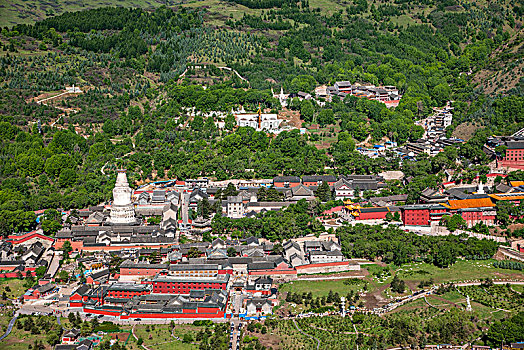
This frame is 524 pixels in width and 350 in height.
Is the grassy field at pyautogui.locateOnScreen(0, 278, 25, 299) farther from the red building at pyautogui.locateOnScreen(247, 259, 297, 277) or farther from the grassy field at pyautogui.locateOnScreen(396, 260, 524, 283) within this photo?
the grassy field at pyautogui.locateOnScreen(396, 260, 524, 283)

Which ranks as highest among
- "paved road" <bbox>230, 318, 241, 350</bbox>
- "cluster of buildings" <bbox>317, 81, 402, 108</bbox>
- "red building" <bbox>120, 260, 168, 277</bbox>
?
"cluster of buildings" <bbox>317, 81, 402, 108</bbox>

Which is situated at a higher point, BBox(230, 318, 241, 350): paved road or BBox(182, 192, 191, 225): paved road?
BBox(230, 318, 241, 350): paved road

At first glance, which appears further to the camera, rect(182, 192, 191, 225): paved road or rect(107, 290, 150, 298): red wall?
rect(182, 192, 191, 225): paved road

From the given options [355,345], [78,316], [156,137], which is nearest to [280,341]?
[355,345]

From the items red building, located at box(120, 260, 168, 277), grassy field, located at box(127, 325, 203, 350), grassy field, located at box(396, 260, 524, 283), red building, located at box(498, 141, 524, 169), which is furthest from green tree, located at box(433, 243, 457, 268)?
red building, located at box(120, 260, 168, 277)

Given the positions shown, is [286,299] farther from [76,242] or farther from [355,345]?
[76,242]

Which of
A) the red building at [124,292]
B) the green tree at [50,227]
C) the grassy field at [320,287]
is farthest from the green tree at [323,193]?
the green tree at [50,227]

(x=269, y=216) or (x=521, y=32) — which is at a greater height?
(x=521, y=32)

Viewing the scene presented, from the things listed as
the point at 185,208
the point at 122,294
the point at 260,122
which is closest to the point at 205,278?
the point at 122,294
